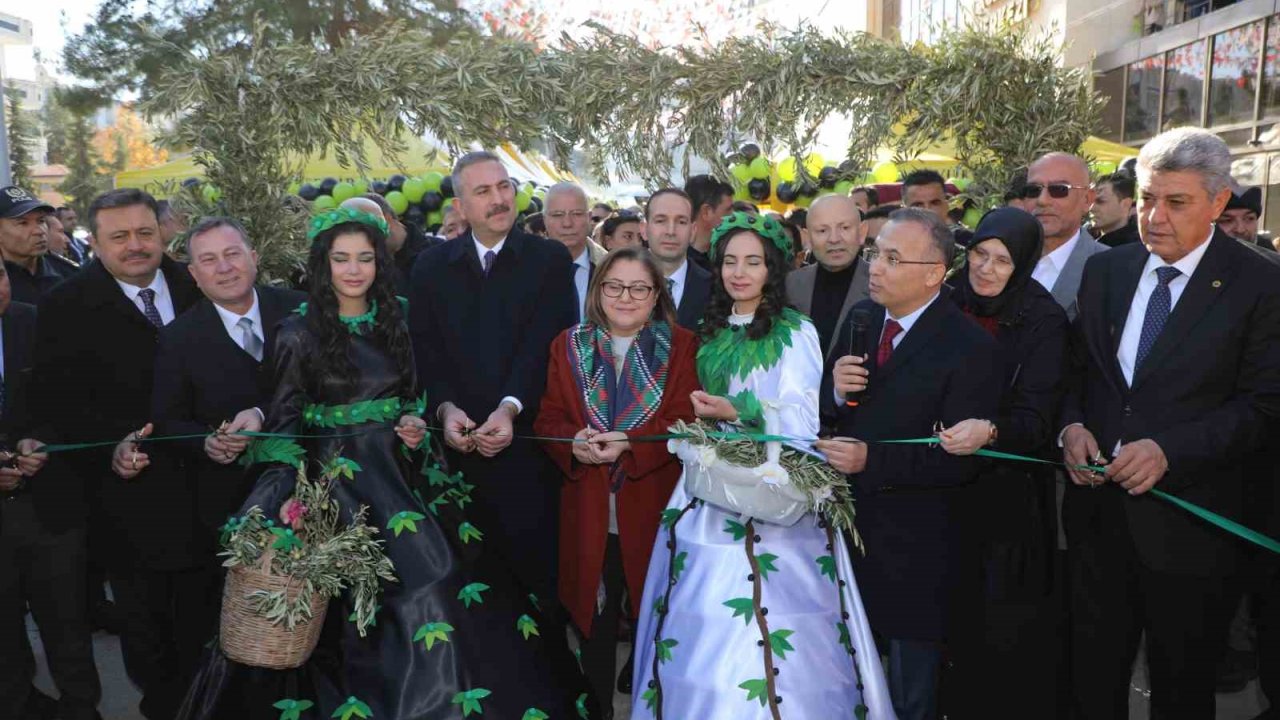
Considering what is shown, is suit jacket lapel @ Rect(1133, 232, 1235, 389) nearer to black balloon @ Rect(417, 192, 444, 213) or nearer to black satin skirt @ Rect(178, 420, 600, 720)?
black satin skirt @ Rect(178, 420, 600, 720)

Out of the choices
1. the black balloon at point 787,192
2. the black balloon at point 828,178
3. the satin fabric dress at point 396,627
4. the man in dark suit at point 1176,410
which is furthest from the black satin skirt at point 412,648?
the black balloon at point 787,192

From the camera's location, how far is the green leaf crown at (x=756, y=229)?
13.1ft

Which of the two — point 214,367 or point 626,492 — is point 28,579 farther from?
point 626,492

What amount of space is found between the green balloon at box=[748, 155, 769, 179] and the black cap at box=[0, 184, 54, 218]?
6.88 metres

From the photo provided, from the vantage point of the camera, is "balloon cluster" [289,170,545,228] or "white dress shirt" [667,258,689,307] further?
"balloon cluster" [289,170,545,228]

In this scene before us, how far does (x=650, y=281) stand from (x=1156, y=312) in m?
1.96

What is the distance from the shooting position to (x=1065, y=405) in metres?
3.88

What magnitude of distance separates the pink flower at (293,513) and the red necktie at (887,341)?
2265 millimetres

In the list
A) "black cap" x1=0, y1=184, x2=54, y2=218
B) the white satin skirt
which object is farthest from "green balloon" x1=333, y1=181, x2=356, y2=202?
the white satin skirt

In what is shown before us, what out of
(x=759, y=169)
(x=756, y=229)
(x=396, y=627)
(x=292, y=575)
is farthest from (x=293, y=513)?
(x=759, y=169)

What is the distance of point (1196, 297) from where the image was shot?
346 centimetres

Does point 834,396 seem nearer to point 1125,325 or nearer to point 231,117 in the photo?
point 1125,325

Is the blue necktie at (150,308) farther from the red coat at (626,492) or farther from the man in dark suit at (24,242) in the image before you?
the red coat at (626,492)

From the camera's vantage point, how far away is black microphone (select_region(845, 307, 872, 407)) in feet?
12.3
